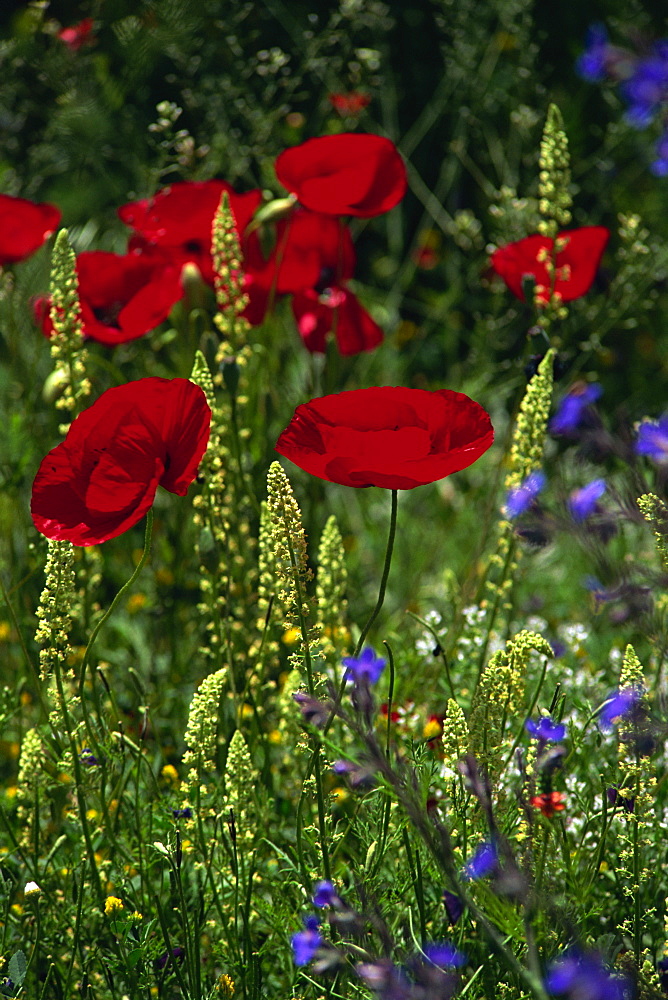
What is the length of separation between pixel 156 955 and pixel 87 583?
57 cm

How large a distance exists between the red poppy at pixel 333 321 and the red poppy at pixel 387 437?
776mm

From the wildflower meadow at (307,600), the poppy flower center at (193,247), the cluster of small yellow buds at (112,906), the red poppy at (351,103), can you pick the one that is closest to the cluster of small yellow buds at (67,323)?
the wildflower meadow at (307,600)

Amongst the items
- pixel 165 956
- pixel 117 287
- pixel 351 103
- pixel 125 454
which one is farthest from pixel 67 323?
pixel 351 103

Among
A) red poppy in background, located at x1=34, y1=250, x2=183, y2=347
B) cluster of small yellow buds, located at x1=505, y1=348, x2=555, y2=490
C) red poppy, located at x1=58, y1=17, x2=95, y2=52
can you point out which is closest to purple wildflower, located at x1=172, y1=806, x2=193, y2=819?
cluster of small yellow buds, located at x1=505, y1=348, x2=555, y2=490

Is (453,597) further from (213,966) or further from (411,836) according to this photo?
(213,966)

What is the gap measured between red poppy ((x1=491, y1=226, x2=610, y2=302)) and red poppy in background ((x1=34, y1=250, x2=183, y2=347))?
1.67 feet

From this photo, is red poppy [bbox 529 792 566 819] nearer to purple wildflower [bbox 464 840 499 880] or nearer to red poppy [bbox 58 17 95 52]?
purple wildflower [bbox 464 840 499 880]

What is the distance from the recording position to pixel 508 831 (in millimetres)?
1132

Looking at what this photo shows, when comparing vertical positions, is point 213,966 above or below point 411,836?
below

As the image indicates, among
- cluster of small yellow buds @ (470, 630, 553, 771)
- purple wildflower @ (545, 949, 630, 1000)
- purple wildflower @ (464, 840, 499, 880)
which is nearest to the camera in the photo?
purple wildflower @ (545, 949, 630, 1000)

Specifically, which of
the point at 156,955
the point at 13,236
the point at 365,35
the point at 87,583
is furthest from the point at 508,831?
the point at 365,35

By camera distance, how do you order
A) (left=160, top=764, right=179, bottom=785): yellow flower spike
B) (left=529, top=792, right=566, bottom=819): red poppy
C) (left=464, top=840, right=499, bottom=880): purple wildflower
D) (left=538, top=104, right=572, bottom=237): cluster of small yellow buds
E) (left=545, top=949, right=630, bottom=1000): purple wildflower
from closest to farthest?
(left=545, top=949, right=630, bottom=1000): purple wildflower, (left=464, top=840, right=499, bottom=880): purple wildflower, (left=529, top=792, right=566, bottom=819): red poppy, (left=538, top=104, right=572, bottom=237): cluster of small yellow buds, (left=160, top=764, right=179, bottom=785): yellow flower spike

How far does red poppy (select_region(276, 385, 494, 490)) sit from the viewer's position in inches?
39.0

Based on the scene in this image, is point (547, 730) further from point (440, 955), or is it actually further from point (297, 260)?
point (297, 260)
